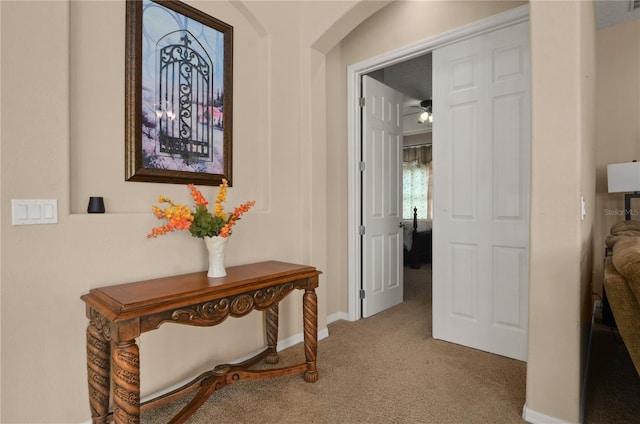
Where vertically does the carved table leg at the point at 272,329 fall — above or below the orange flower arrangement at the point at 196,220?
below

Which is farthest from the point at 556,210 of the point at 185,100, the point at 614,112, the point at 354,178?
the point at 614,112

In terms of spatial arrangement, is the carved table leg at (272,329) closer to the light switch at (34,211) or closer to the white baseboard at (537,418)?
the light switch at (34,211)

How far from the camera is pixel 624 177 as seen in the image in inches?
116

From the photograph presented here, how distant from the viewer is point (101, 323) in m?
1.53

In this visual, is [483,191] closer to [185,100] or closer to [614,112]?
[614,112]

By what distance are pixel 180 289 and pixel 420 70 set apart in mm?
4213

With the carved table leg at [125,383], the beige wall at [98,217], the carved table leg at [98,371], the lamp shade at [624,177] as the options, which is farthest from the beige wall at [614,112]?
the carved table leg at [98,371]

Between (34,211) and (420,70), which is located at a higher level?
(420,70)

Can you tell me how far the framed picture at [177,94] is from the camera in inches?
74.9

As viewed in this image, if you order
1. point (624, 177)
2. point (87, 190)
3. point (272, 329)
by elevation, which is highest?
point (624, 177)

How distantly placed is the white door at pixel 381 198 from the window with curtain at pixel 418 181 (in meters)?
4.90

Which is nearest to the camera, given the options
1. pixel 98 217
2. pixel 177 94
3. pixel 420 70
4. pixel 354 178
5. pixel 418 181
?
pixel 98 217

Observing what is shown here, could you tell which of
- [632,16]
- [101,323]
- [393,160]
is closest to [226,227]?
[101,323]

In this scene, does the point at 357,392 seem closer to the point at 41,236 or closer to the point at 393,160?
the point at 41,236
